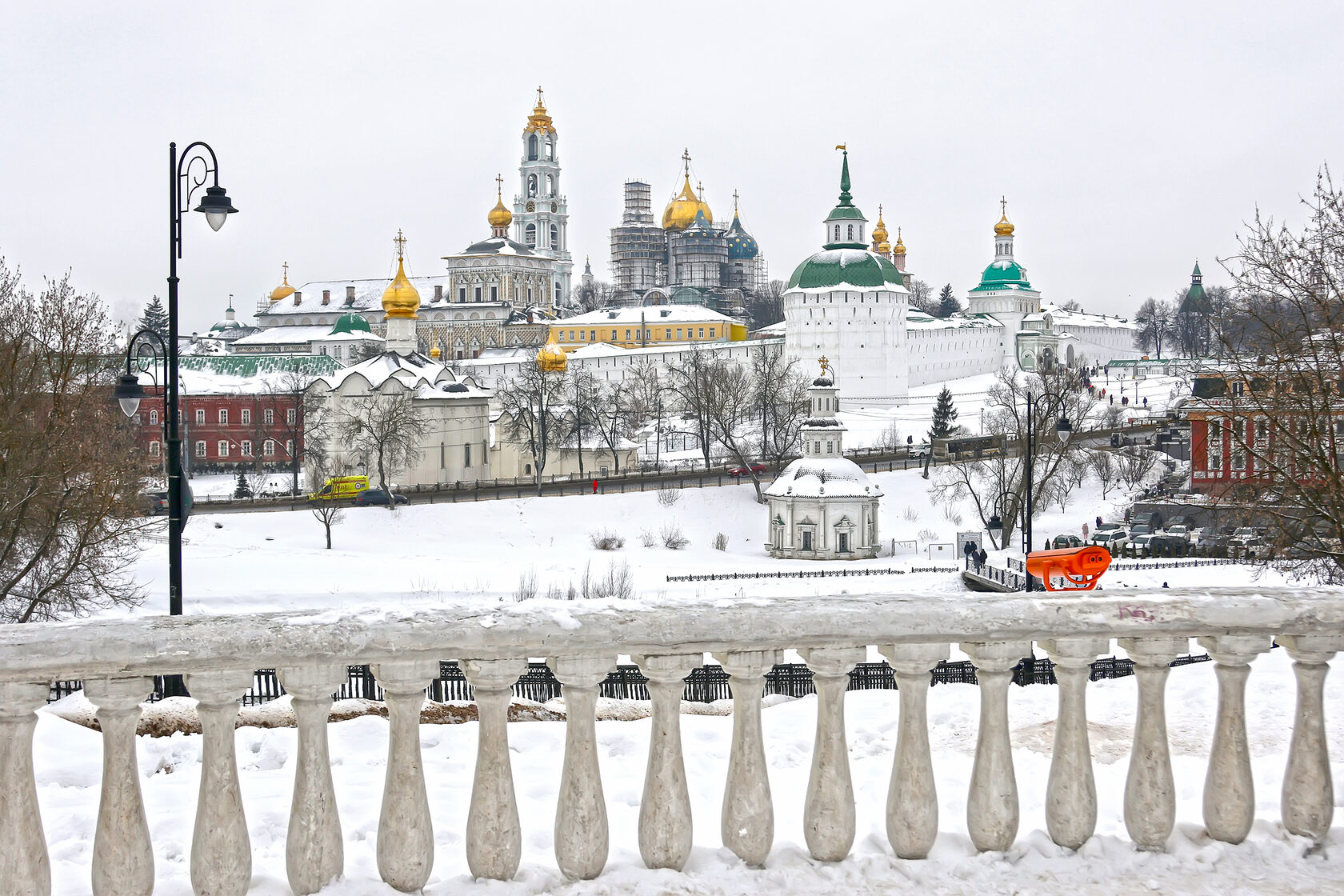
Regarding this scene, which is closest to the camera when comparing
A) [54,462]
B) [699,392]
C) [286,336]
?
[54,462]

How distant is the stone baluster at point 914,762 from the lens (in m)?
3.95

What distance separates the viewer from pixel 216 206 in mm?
11250

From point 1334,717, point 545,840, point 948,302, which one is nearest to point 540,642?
point 545,840

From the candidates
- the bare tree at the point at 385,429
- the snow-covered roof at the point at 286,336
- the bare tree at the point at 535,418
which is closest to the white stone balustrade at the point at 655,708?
the bare tree at the point at 385,429

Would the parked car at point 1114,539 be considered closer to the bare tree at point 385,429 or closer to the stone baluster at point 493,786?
the bare tree at point 385,429

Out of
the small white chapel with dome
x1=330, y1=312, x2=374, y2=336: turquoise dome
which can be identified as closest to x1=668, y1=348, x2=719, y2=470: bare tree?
the small white chapel with dome

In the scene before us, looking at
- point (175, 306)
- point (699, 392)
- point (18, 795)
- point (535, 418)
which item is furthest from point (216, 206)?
point (699, 392)

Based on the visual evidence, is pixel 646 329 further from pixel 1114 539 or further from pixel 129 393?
pixel 129 393

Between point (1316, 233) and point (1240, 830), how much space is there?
491 inches

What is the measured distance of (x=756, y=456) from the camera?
60938mm

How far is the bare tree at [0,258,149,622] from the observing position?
16.8 m

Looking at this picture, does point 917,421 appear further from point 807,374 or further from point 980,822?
point 980,822

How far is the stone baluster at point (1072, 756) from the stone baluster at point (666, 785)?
3.71 ft

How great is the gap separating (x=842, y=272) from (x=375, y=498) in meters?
46.3
